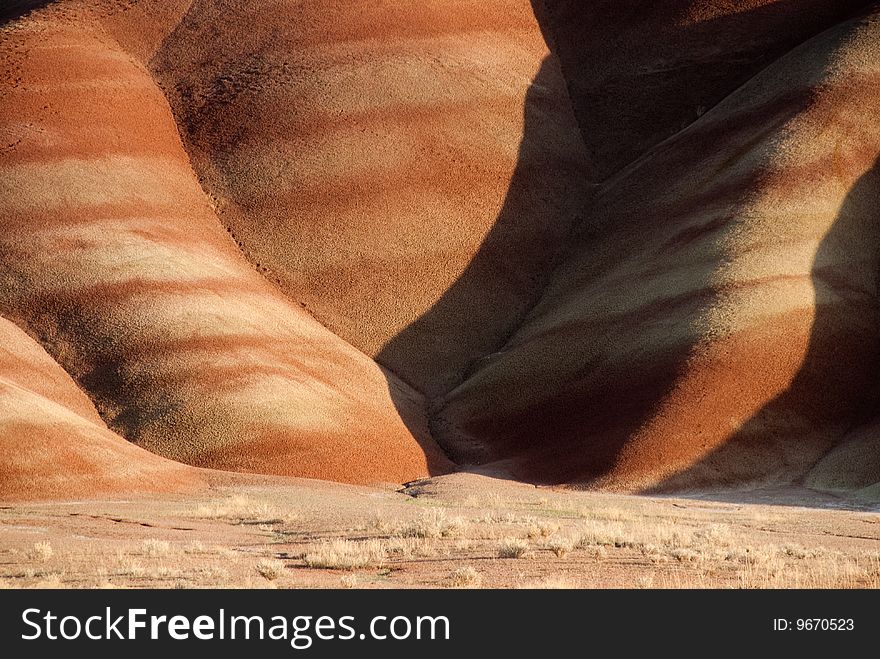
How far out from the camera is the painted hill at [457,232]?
44938mm

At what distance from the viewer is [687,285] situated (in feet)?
164

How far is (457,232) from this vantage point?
59250 mm

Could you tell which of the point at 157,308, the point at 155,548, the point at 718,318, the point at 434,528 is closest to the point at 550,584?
the point at 434,528

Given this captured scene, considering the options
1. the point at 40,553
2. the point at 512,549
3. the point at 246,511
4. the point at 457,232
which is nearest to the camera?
the point at 40,553

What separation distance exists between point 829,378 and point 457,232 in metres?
18.6

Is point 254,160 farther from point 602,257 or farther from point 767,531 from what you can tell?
point 767,531

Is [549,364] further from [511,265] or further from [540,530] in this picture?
[540,530]

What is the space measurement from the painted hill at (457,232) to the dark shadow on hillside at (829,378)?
4.3 inches

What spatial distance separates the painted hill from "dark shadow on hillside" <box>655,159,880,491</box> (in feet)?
0.36

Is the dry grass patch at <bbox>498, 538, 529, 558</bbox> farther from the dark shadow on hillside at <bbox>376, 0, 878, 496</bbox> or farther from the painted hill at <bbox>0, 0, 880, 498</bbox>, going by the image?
the dark shadow on hillside at <bbox>376, 0, 878, 496</bbox>

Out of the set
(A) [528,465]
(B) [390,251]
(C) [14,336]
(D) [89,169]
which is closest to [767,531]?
(A) [528,465]

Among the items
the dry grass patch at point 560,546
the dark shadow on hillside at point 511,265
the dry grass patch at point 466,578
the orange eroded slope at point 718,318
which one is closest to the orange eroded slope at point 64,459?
the orange eroded slope at point 718,318

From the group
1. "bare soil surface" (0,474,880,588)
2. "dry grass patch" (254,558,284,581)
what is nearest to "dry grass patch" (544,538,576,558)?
"bare soil surface" (0,474,880,588)

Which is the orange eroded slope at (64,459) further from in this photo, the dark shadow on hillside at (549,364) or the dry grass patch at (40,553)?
the dark shadow on hillside at (549,364)
